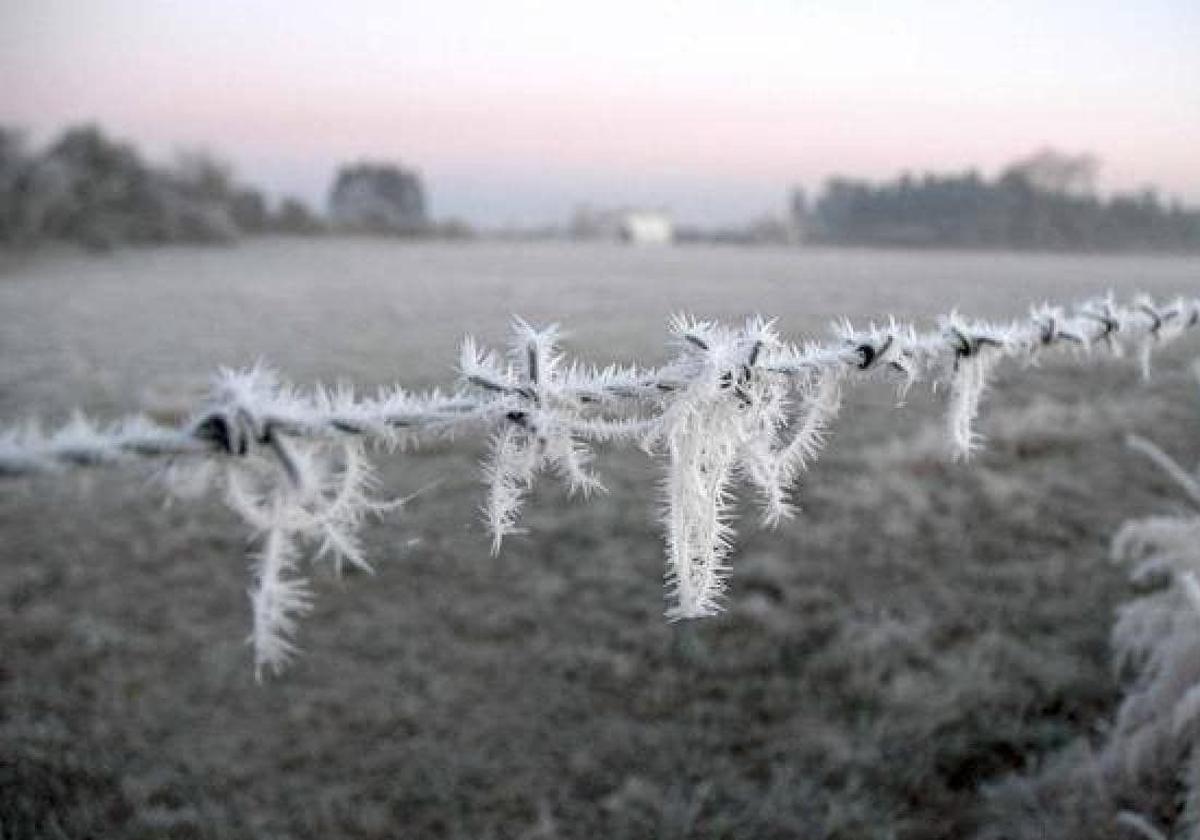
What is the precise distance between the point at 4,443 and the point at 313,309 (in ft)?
73.5

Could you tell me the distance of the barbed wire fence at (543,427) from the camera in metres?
1.11

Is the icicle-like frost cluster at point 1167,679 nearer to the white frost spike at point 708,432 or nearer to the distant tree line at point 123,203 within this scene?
the white frost spike at point 708,432

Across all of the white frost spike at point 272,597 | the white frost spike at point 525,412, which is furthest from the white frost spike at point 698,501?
the white frost spike at point 272,597

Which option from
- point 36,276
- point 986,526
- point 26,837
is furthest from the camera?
point 36,276

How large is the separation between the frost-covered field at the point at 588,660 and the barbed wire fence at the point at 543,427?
136 millimetres

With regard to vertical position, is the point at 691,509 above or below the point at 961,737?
above

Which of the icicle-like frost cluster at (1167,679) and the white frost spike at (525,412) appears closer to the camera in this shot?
the white frost spike at (525,412)

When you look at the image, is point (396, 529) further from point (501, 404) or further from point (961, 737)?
point (501, 404)

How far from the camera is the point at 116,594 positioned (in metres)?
5.64

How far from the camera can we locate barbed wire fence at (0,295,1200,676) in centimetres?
111

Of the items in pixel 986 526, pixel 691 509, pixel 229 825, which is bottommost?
pixel 229 825

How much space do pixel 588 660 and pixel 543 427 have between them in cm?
374

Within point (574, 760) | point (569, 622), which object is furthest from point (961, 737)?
point (569, 622)

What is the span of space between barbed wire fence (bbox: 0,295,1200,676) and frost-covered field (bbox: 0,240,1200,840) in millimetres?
136
